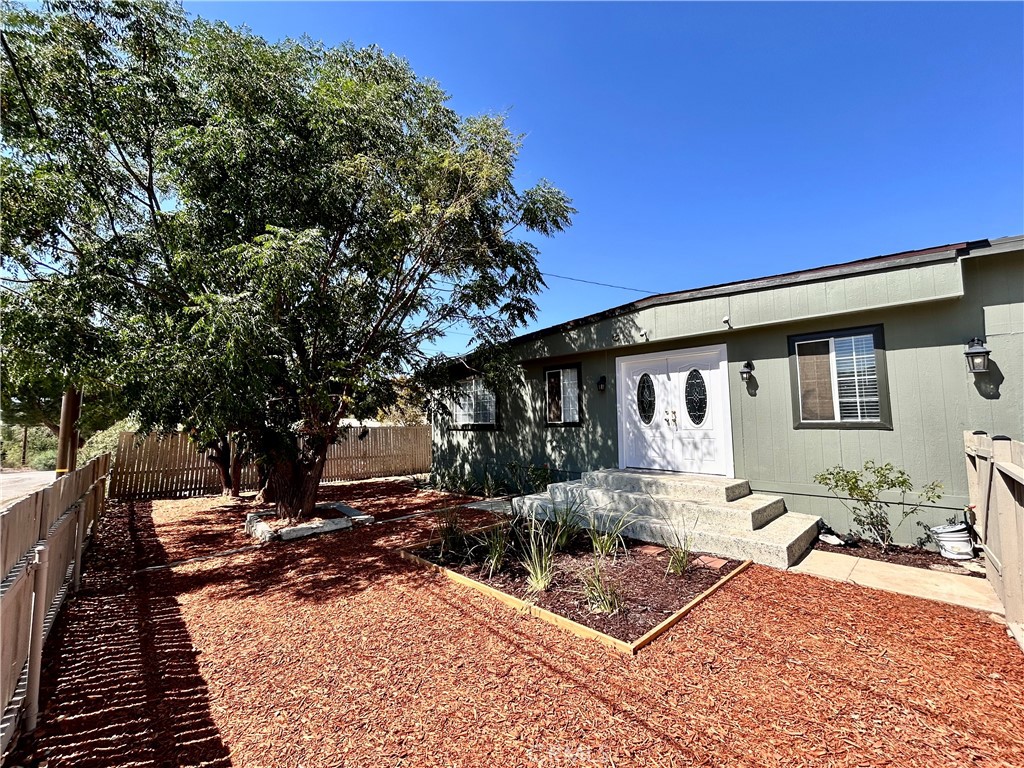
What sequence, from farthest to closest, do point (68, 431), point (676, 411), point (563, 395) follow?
point (563, 395) → point (676, 411) → point (68, 431)

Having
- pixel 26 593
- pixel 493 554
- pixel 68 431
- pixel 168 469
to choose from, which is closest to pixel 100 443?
pixel 168 469

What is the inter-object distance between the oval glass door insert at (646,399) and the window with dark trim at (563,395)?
4.24 ft

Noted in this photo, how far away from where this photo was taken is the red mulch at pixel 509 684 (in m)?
2.10

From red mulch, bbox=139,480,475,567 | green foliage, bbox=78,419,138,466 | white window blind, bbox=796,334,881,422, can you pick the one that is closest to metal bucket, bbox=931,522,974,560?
white window blind, bbox=796,334,881,422

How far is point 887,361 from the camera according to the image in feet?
17.0

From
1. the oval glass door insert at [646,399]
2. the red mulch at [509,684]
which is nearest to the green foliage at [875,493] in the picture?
the red mulch at [509,684]

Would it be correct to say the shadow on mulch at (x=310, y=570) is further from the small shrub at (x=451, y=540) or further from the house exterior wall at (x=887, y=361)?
the house exterior wall at (x=887, y=361)

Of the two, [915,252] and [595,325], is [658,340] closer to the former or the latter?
[595,325]

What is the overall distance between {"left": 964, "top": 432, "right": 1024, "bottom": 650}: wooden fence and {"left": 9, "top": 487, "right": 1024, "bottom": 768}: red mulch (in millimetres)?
277

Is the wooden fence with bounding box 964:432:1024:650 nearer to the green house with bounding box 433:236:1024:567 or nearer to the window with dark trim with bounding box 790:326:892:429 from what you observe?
the green house with bounding box 433:236:1024:567

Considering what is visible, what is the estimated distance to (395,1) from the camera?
256 inches

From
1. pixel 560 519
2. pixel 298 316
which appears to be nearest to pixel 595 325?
pixel 560 519

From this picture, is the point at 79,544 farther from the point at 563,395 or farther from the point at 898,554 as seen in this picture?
the point at 898,554

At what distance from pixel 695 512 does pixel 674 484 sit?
66cm
